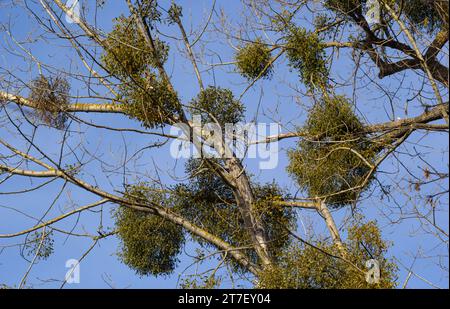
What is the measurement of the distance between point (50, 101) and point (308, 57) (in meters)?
2.92

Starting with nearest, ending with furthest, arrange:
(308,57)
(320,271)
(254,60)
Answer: (320,271) < (308,57) < (254,60)

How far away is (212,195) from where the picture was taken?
963cm

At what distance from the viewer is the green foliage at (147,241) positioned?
391 inches

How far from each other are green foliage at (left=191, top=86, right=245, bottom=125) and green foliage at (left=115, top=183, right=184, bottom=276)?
150 cm

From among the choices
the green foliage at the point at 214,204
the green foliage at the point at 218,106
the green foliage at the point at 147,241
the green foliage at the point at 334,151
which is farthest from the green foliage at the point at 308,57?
the green foliage at the point at 147,241

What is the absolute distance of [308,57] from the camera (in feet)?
29.1

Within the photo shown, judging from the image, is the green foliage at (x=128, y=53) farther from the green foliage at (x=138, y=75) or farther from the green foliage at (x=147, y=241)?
the green foliage at (x=147, y=241)

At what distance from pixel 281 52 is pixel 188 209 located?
7.06ft

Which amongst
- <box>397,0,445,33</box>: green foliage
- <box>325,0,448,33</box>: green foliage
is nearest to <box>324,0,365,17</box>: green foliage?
<box>325,0,448,33</box>: green foliage

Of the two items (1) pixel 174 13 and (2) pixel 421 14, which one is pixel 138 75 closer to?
(1) pixel 174 13

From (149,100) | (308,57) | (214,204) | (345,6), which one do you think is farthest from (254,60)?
(214,204)

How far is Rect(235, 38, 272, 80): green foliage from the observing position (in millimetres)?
9211
